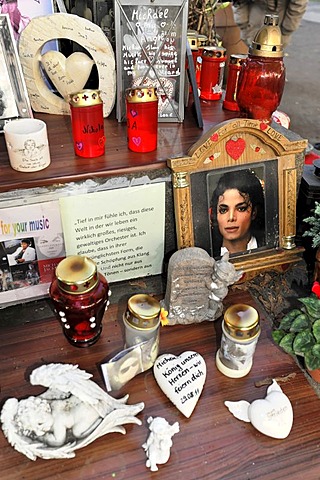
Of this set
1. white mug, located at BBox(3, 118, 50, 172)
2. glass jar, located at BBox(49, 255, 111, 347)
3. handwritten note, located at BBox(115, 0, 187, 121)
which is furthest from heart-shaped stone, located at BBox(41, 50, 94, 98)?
glass jar, located at BBox(49, 255, 111, 347)

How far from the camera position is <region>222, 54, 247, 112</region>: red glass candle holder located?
116 centimetres

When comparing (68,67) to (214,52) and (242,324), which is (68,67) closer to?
(214,52)

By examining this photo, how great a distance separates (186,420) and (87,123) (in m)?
0.60

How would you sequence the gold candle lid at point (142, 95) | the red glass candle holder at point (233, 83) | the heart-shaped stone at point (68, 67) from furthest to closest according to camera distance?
the red glass candle holder at point (233, 83), the heart-shaped stone at point (68, 67), the gold candle lid at point (142, 95)

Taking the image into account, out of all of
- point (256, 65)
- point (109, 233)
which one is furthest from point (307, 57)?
point (109, 233)

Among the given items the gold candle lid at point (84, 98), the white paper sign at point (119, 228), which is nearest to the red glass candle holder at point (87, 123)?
the gold candle lid at point (84, 98)

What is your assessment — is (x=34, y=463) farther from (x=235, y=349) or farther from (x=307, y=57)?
(x=307, y=57)

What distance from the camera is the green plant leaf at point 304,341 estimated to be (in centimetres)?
83

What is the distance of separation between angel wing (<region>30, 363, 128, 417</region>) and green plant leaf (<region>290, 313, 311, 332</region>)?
0.37m

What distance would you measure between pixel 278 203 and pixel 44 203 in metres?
0.54

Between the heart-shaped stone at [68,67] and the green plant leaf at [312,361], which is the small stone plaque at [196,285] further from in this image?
the heart-shaped stone at [68,67]

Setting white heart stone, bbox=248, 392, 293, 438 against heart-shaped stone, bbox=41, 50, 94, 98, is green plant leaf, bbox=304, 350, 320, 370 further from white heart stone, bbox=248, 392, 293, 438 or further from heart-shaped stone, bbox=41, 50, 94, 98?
heart-shaped stone, bbox=41, 50, 94, 98

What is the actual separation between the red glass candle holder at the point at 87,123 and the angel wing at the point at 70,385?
18.3 inches

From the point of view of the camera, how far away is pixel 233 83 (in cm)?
117
